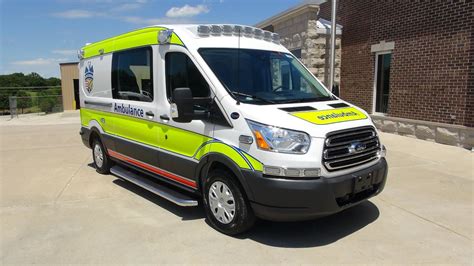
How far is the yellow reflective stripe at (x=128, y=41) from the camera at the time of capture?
5.24m

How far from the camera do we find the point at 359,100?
12.4 metres

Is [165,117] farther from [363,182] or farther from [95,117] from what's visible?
[95,117]

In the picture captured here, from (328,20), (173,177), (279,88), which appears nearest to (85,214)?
(173,177)

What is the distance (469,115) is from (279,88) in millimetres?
6221

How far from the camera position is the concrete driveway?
3885 mm

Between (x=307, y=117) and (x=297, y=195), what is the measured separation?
78cm

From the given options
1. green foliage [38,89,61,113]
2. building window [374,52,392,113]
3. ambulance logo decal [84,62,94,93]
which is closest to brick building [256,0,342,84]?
building window [374,52,392,113]

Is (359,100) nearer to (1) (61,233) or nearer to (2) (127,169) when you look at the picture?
(2) (127,169)

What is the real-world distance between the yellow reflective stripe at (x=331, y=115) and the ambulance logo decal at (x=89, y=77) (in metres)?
4.70

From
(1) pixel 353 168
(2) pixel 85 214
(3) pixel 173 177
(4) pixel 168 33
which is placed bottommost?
(2) pixel 85 214

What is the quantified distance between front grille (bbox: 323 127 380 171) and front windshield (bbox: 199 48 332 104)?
2.45 feet

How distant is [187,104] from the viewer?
13.7ft

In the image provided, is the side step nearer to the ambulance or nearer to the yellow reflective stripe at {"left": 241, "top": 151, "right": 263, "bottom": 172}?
the ambulance

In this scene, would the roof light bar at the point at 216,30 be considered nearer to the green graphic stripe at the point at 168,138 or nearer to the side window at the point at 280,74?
the side window at the point at 280,74
